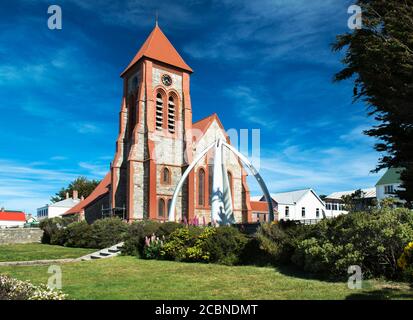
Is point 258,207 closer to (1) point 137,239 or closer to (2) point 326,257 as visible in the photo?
(1) point 137,239

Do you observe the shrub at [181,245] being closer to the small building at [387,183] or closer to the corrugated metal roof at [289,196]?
the corrugated metal roof at [289,196]

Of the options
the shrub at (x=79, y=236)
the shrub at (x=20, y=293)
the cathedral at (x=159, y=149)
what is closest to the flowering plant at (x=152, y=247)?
the shrub at (x=79, y=236)

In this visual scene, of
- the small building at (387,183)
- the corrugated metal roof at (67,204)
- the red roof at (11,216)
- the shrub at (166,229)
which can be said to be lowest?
the red roof at (11,216)

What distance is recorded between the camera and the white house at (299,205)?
192ft

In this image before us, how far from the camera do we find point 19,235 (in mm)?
36312

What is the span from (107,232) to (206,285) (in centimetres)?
1757

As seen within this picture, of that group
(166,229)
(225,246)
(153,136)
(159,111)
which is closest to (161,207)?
(153,136)

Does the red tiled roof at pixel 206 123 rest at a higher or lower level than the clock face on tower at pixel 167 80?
lower

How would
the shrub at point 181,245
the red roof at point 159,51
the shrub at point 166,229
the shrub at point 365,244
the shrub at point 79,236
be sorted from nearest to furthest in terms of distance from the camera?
the shrub at point 365,244
the shrub at point 181,245
the shrub at point 166,229
the shrub at point 79,236
the red roof at point 159,51

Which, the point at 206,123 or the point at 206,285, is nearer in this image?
the point at 206,285

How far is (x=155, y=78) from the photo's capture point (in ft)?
132

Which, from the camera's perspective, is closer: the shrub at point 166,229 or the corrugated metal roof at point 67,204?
the shrub at point 166,229

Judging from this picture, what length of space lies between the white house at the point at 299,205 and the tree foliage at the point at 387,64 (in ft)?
135
